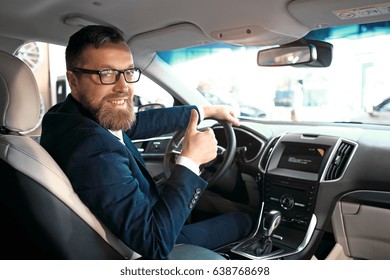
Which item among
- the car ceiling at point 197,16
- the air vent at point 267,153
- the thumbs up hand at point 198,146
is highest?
the car ceiling at point 197,16

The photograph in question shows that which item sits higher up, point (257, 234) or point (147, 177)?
point (147, 177)

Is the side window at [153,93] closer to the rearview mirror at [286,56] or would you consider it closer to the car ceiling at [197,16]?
the car ceiling at [197,16]

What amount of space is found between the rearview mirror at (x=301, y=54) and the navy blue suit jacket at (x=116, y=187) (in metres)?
1.02

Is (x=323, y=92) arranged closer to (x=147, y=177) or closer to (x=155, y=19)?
(x=155, y=19)

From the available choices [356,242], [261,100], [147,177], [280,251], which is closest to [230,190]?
[280,251]

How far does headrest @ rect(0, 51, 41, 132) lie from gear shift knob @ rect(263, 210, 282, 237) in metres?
1.18

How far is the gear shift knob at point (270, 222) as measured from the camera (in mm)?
1931

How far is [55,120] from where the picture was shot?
1329 millimetres

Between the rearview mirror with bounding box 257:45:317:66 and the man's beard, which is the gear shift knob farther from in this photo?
the man's beard

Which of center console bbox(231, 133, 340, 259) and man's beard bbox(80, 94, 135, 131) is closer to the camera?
man's beard bbox(80, 94, 135, 131)

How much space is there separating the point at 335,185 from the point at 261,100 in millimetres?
1647

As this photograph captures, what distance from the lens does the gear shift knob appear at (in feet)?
A: 6.33

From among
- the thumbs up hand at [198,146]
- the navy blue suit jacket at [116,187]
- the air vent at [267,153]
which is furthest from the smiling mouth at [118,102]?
the air vent at [267,153]

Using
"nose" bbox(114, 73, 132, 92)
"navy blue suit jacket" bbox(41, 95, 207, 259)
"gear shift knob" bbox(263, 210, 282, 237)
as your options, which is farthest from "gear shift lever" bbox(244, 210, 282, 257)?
"nose" bbox(114, 73, 132, 92)
